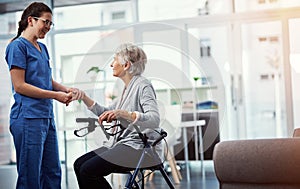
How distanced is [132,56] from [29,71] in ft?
1.73

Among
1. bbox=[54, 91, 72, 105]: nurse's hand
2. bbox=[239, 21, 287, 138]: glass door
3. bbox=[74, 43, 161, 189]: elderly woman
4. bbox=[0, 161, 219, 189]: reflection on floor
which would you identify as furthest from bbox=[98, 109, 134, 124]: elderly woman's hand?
bbox=[239, 21, 287, 138]: glass door

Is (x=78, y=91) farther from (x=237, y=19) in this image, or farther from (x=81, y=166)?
(x=237, y=19)

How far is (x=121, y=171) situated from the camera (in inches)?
92.5

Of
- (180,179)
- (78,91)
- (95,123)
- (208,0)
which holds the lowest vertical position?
(180,179)

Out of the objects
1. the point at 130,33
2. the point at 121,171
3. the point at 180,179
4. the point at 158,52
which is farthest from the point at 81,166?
the point at 130,33

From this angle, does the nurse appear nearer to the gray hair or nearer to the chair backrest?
the gray hair

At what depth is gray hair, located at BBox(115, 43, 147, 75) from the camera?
90.7 inches

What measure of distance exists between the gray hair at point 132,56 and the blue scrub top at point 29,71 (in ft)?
1.32

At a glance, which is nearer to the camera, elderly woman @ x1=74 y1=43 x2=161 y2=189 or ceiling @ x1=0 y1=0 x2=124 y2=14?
elderly woman @ x1=74 y1=43 x2=161 y2=189

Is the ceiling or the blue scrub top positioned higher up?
the ceiling

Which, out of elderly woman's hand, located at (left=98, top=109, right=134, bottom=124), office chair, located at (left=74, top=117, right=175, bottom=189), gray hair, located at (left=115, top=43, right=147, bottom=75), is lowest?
office chair, located at (left=74, top=117, right=175, bottom=189)

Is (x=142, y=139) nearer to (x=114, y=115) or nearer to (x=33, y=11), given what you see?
(x=114, y=115)

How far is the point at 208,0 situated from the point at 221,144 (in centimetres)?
445

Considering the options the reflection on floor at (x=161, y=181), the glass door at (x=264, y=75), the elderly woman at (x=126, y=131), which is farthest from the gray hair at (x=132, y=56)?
the glass door at (x=264, y=75)
